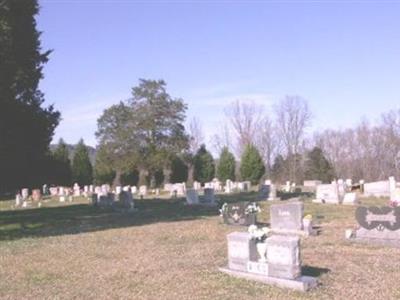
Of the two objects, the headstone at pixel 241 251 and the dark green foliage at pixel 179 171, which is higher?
the dark green foliage at pixel 179 171

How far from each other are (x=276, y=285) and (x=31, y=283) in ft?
14.2

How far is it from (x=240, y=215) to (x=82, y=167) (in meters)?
49.5

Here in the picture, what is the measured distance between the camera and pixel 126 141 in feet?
210

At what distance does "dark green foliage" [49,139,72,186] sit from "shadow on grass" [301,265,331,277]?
171 feet

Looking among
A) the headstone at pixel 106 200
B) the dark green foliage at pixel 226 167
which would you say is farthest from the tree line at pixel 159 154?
the headstone at pixel 106 200

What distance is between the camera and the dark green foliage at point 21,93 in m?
18.6

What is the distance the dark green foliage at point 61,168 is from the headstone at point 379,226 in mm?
49122

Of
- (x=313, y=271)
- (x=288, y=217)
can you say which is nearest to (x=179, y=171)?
(x=288, y=217)

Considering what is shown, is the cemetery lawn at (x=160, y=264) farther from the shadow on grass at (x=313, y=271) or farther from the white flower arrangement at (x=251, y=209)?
the white flower arrangement at (x=251, y=209)

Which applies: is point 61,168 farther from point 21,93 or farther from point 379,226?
point 379,226

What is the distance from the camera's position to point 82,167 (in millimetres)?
66188

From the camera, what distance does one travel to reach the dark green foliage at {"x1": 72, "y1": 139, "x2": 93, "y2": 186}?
6544 centimetres

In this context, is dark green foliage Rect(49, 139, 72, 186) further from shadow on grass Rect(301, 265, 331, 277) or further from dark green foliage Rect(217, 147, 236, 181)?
shadow on grass Rect(301, 265, 331, 277)

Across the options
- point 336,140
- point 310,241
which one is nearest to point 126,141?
point 336,140
